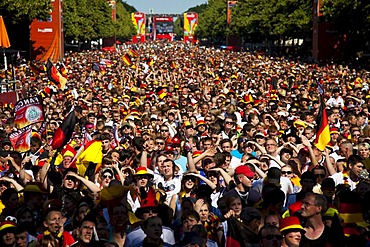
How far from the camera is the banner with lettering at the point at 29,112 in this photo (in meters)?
14.6

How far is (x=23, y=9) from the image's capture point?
5409cm

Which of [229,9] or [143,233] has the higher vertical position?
[143,233]

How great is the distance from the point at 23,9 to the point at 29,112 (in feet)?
133

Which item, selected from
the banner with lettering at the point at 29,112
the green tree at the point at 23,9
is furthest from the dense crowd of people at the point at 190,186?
the green tree at the point at 23,9

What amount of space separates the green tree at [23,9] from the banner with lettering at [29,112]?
121 feet

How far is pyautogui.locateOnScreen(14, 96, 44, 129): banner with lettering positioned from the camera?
48.0 ft

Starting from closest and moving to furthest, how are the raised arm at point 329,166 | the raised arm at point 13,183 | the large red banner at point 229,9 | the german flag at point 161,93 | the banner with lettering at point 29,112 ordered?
the raised arm at point 13,183
the raised arm at point 329,166
the banner with lettering at point 29,112
the german flag at point 161,93
the large red banner at point 229,9

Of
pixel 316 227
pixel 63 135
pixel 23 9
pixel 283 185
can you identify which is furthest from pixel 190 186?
pixel 23 9

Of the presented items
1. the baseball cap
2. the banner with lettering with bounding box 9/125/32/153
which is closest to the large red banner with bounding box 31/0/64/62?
the banner with lettering with bounding box 9/125/32/153

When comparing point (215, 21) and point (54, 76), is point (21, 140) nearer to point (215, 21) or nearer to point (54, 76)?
point (54, 76)

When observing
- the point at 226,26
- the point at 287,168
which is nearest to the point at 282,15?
the point at 226,26

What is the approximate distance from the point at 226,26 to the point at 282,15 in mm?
57592

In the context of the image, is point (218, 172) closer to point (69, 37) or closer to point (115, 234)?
point (115, 234)

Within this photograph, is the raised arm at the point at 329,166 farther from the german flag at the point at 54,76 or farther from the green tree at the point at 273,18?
the green tree at the point at 273,18
